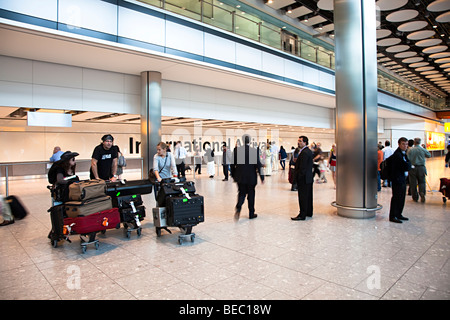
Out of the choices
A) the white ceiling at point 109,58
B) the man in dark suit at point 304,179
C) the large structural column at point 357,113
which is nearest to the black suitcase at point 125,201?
the man in dark suit at point 304,179

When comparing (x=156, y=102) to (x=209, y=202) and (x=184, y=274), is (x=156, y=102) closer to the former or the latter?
(x=209, y=202)

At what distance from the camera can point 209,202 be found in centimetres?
880

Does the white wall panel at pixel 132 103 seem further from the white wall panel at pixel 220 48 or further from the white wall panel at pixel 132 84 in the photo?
the white wall panel at pixel 220 48

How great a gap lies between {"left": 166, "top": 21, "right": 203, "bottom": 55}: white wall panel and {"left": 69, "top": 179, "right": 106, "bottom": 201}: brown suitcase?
7191 millimetres

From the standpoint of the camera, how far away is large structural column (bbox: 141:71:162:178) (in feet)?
40.0

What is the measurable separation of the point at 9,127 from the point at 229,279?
16.8 metres

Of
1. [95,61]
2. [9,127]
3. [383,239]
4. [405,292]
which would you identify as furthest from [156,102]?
[405,292]

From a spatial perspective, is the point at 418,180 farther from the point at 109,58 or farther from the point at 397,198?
the point at 109,58

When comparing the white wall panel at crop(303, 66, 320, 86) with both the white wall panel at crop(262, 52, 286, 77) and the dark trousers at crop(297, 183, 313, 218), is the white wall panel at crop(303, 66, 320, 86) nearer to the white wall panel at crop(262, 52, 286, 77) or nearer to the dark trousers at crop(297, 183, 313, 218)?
the white wall panel at crop(262, 52, 286, 77)

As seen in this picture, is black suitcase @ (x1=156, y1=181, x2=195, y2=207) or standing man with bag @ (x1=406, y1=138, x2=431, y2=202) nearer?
black suitcase @ (x1=156, y1=181, x2=195, y2=207)

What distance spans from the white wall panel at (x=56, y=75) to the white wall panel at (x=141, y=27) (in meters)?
3.09

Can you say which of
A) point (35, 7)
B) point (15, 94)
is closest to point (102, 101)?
point (15, 94)

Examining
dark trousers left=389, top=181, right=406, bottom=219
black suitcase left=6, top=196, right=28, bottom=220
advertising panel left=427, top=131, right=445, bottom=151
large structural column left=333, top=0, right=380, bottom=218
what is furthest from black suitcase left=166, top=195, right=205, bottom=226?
advertising panel left=427, top=131, right=445, bottom=151

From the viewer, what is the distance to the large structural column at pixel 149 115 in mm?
12195
